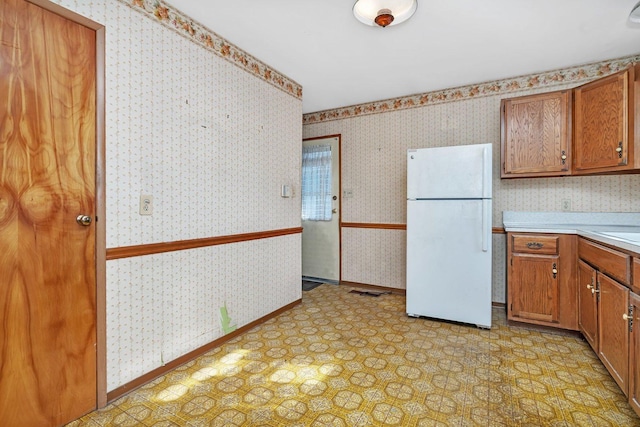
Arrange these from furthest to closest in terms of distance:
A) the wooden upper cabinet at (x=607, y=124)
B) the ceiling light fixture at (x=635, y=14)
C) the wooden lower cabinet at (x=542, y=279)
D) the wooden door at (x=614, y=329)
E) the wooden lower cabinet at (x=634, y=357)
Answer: the wooden lower cabinet at (x=542, y=279) → the wooden upper cabinet at (x=607, y=124) → the ceiling light fixture at (x=635, y=14) → the wooden door at (x=614, y=329) → the wooden lower cabinet at (x=634, y=357)

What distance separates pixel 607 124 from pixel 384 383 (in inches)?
94.7

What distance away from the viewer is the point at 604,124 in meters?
2.32

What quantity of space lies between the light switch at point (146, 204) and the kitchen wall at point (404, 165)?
7.98 feet

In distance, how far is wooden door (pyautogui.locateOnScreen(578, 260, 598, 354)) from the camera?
6.82 feet

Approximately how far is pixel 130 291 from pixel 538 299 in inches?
116

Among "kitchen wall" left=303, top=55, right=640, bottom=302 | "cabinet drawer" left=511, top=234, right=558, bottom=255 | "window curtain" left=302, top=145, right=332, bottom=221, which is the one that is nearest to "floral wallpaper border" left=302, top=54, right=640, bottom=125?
"kitchen wall" left=303, top=55, right=640, bottom=302

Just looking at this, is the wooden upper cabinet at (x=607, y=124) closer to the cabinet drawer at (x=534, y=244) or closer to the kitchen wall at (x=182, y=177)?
the cabinet drawer at (x=534, y=244)

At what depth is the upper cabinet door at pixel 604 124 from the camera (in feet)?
7.07

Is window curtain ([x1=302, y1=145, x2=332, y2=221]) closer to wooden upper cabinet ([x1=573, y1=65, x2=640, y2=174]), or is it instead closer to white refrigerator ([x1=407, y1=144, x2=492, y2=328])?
white refrigerator ([x1=407, y1=144, x2=492, y2=328])

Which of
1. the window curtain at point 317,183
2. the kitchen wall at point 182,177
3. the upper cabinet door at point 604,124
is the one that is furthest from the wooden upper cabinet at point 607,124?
the window curtain at point 317,183

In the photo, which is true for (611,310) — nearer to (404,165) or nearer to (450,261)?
(450,261)

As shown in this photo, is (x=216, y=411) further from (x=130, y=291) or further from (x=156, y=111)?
(x=156, y=111)

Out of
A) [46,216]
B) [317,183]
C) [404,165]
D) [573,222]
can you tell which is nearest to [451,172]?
[404,165]

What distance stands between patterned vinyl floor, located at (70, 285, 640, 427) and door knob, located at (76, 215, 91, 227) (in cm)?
96
